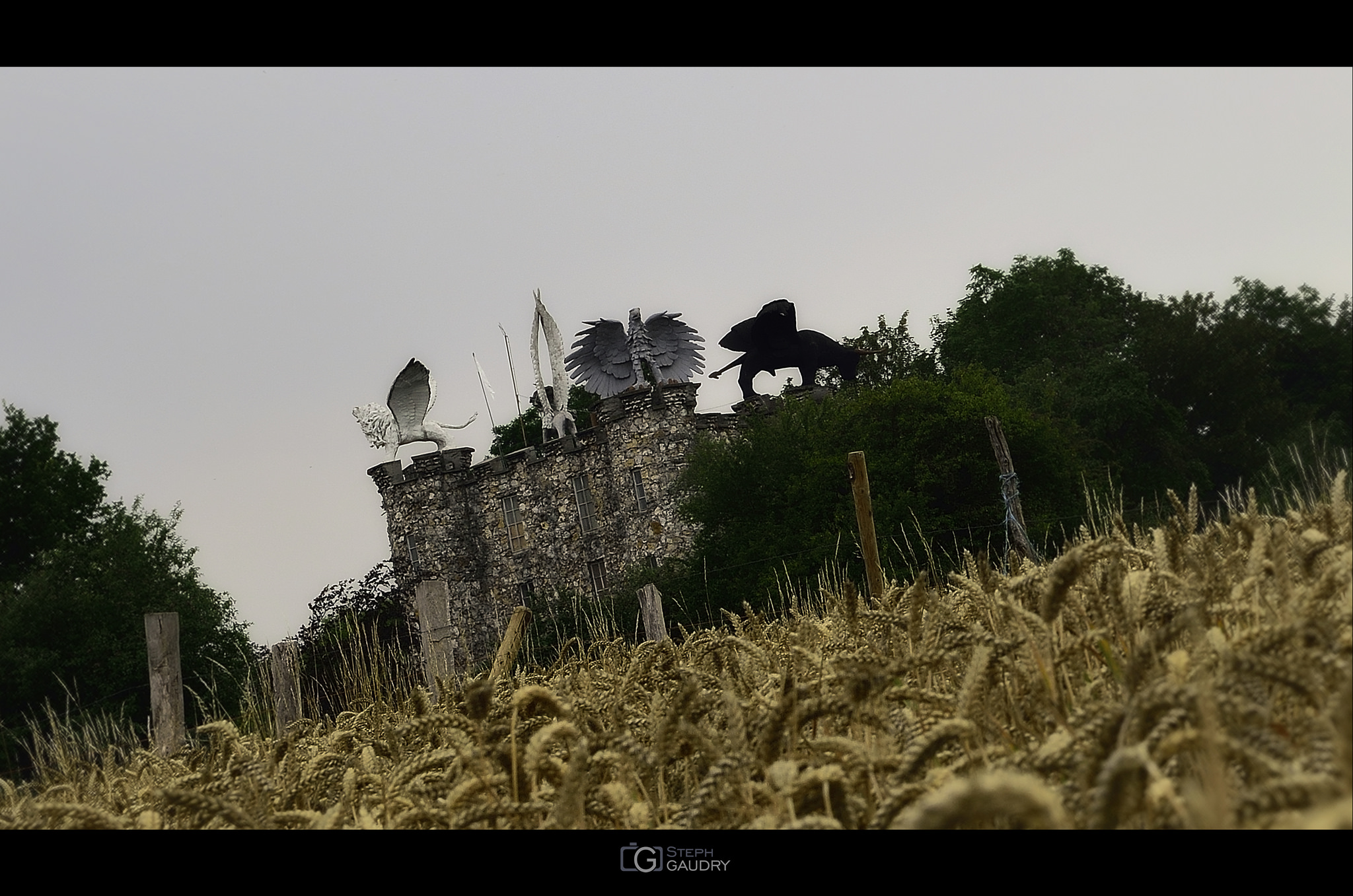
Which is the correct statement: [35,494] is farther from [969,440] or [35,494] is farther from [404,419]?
[969,440]

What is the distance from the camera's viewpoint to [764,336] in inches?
1192

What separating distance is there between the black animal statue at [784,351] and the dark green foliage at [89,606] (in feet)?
44.9

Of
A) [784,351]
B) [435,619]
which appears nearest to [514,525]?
[784,351]

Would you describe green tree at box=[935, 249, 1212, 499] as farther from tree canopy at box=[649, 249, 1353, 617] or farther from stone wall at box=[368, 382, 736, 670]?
stone wall at box=[368, 382, 736, 670]

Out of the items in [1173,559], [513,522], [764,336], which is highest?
[764,336]

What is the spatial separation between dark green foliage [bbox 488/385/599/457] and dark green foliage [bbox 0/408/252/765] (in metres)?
10.2

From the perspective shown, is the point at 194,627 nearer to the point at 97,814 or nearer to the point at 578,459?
the point at 578,459

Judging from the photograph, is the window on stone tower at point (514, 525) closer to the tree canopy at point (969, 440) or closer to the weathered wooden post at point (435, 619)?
the tree canopy at point (969, 440)

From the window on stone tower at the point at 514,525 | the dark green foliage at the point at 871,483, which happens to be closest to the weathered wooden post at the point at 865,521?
the dark green foliage at the point at 871,483

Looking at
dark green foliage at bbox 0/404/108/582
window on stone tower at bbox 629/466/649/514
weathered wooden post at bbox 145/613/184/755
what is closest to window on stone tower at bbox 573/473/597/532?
window on stone tower at bbox 629/466/649/514

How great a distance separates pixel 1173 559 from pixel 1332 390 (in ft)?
2.86

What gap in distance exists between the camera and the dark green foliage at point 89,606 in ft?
82.9

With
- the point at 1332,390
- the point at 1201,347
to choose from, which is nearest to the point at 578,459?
the point at 1201,347
